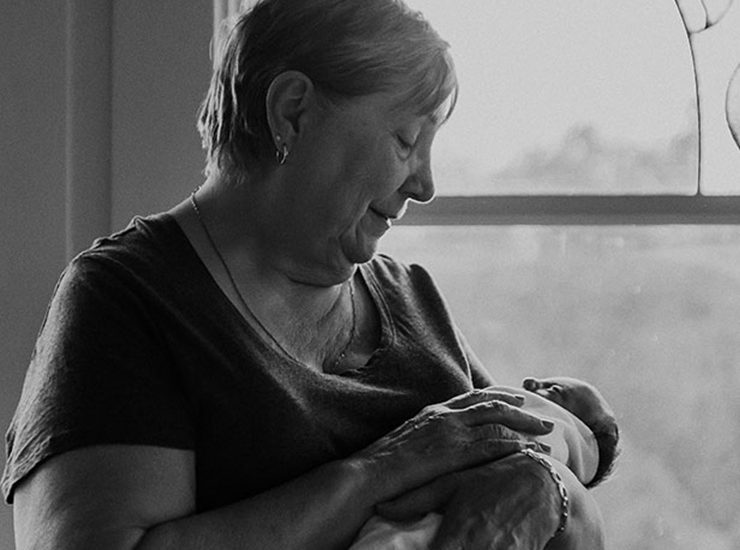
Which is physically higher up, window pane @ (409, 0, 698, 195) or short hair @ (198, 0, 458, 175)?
short hair @ (198, 0, 458, 175)

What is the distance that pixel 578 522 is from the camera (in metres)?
1.61

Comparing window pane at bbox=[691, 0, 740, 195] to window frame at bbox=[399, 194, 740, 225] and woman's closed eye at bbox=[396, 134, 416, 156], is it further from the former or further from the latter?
woman's closed eye at bbox=[396, 134, 416, 156]

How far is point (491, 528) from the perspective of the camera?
151cm

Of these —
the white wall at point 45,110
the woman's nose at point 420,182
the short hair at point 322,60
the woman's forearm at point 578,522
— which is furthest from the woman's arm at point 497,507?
the white wall at point 45,110

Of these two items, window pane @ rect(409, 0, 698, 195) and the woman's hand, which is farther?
window pane @ rect(409, 0, 698, 195)

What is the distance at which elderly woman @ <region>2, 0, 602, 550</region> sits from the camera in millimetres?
1436

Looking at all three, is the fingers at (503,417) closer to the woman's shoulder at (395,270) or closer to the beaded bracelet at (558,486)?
the beaded bracelet at (558,486)

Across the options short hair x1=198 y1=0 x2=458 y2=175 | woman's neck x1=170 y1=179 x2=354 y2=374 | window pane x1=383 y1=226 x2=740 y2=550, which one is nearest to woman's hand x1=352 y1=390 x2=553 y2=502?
woman's neck x1=170 y1=179 x2=354 y2=374

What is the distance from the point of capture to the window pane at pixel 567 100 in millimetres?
2223

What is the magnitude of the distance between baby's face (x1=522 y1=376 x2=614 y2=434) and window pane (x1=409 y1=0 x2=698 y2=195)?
464mm

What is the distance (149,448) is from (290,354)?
0.27m

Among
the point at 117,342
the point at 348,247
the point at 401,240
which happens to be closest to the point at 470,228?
the point at 401,240

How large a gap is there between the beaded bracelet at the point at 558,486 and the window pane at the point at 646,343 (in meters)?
0.65

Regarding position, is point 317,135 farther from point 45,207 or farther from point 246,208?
point 45,207
